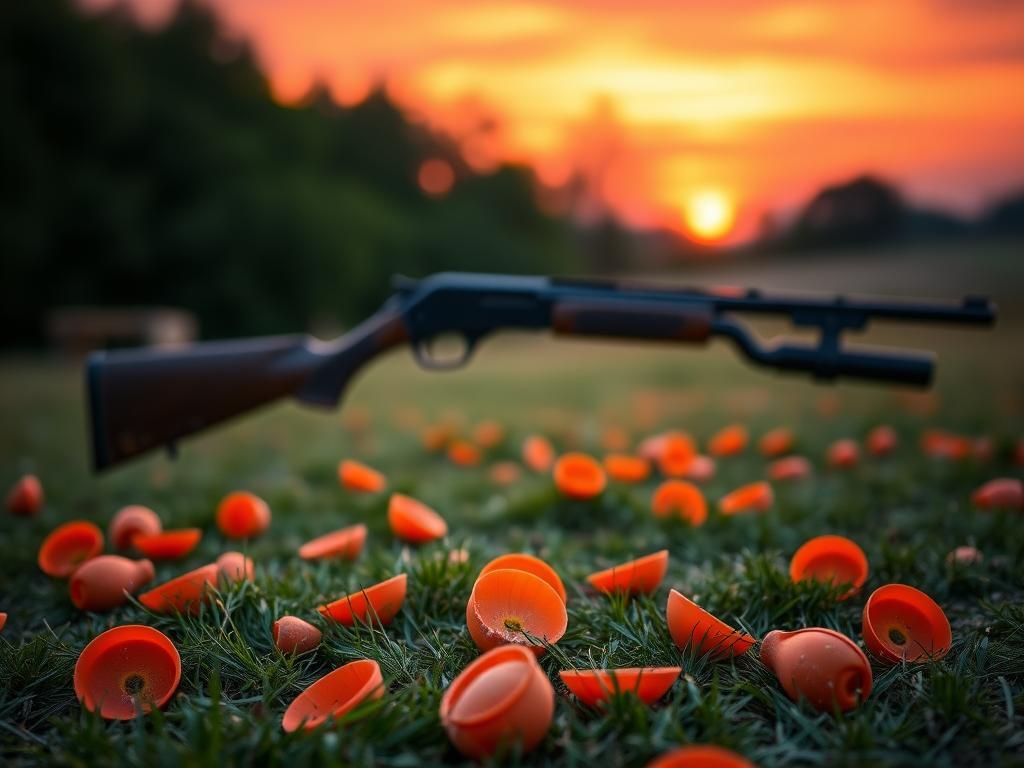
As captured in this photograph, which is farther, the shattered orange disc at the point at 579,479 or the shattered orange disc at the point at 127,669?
the shattered orange disc at the point at 579,479

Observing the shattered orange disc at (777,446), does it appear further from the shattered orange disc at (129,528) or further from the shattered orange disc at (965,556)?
the shattered orange disc at (129,528)

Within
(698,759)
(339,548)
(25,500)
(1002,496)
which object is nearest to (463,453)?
(339,548)

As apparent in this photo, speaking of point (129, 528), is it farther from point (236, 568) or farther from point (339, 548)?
point (339, 548)

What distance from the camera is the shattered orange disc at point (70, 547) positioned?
115 inches

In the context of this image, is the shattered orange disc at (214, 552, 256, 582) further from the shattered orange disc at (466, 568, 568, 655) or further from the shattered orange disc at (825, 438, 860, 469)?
the shattered orange disc at (825, 438, 860, 469)

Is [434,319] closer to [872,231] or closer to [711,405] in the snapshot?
[711,405]

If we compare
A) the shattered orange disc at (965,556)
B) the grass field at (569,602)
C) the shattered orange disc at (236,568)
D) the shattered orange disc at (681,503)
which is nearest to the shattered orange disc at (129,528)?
the grass field at (569,602)

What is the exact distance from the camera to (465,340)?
12.4 ft

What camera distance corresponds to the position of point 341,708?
5.83 ft

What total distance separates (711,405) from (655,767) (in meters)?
6.20

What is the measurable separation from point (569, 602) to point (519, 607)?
1.42 ft

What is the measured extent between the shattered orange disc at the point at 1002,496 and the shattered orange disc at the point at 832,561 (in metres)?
1.33

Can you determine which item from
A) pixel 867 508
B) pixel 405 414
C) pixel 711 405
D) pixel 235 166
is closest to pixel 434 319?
pixel 867 508

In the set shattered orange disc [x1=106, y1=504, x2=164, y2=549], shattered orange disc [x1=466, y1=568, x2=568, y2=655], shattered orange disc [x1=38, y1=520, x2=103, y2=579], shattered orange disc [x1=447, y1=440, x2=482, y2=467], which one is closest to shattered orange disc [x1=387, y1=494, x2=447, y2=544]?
shattered orange disc [x1=466, y1=568, x2=568, y2=655]
